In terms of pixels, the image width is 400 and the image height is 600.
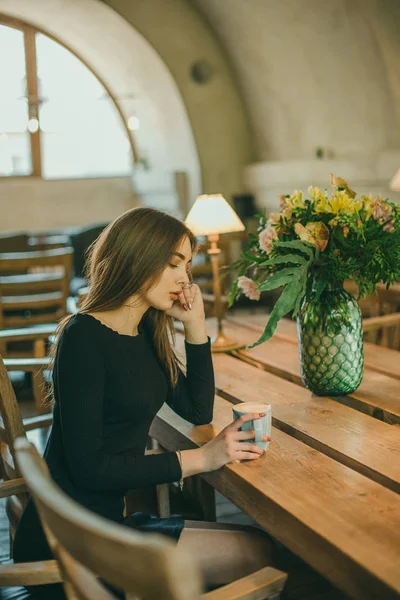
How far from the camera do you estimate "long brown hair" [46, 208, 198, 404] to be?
5.61 ft

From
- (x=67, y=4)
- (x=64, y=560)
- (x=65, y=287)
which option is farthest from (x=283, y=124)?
(x=64, y=560)

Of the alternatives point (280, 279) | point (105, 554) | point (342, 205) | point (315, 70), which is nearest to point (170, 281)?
point (280, 279)

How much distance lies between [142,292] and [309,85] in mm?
4983

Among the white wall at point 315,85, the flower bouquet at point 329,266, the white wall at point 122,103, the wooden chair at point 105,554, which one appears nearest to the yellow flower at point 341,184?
the flower bouquet at point 329,266

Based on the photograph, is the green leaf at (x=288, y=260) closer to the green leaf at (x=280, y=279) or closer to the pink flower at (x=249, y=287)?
the green leaf at (x=280, y=279)

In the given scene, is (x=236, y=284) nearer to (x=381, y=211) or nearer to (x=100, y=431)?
(x=381, y=211)

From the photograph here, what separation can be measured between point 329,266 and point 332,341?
0.20 m

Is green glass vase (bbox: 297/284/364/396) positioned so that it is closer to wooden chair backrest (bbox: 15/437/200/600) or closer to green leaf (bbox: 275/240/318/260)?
green leaf (bbox: 275/240/318/260)

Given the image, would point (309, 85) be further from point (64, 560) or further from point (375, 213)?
point (64, 560)

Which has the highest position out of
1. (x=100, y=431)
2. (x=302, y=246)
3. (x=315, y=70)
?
(x=315, y=70)

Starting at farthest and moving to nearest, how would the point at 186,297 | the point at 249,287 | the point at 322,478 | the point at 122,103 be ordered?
the point at 122,103
the point at 249,287
the point at 186,297
the point at 322,478

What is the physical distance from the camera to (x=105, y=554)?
31.1 inches

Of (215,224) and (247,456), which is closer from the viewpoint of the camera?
(247,456)

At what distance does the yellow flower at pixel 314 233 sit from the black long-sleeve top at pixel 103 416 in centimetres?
47
